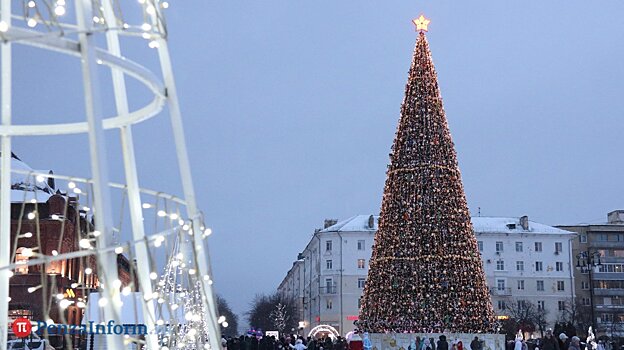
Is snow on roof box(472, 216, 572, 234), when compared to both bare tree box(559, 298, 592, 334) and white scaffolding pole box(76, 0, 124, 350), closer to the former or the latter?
bare tree box(559, 298, 592, 334)

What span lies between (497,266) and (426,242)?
53990 millimetres

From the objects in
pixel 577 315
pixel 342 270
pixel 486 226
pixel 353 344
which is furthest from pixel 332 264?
pixel 353 344

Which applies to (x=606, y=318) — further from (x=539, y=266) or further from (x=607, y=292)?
(x=539, y=266)

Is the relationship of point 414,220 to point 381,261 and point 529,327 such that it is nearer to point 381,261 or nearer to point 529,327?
point 381,261

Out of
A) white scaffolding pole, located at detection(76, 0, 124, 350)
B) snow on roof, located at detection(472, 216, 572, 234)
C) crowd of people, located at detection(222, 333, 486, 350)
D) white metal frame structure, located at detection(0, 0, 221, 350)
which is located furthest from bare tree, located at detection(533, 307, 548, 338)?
white scaffolding pole, located at detection(76, 0, 124, 350)

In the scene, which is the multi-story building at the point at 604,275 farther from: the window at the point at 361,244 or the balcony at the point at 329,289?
the balcony at the point at 329,289

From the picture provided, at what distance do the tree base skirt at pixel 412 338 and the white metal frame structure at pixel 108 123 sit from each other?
20.8 metres

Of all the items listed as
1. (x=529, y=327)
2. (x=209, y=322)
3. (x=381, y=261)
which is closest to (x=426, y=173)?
(x=381, y=261)

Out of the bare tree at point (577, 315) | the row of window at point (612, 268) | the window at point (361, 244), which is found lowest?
the bare tree at point (577, 315)

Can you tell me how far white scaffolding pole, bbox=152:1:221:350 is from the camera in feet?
18.2

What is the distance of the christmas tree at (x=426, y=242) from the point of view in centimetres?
2633

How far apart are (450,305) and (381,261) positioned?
2587 millimetres

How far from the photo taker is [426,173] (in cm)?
2652

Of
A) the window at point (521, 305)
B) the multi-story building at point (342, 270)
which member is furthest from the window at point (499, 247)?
the multi-story building at point (342, 270)
